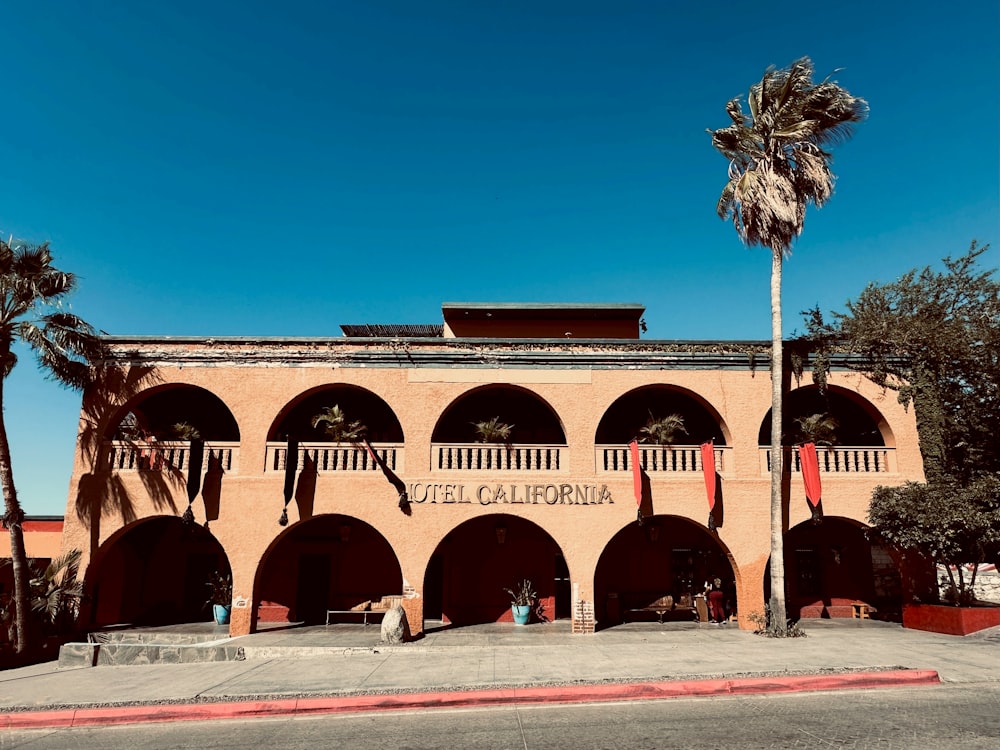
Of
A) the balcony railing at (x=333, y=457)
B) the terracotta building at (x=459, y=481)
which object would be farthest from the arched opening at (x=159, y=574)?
the balcony railing at (x=333, y=457)

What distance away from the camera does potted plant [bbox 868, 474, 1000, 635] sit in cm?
1449

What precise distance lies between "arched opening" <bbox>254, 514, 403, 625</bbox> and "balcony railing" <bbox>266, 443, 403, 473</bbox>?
102 inches

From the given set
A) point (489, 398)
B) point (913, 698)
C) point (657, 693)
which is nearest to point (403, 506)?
point (489, 398)

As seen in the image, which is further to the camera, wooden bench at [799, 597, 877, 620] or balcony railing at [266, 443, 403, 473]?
wooden bench at [799, 597, 877, 620]

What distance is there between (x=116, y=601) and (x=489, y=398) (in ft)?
41.2

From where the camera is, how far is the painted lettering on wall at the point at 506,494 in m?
16.4

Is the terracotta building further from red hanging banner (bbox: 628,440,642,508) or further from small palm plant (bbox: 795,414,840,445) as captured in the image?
small palm plant (bbox: 795,414,840,445)

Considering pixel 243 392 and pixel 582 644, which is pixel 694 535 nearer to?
pixel 582 644

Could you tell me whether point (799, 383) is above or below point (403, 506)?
above

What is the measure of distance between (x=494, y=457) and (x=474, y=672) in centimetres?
646

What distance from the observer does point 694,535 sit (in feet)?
61.5

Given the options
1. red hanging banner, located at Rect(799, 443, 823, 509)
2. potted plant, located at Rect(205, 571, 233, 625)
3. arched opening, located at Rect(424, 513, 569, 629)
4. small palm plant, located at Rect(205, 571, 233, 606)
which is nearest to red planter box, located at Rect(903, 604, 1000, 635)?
red hanging banner, located at Rect(799, 443, 823, 509)

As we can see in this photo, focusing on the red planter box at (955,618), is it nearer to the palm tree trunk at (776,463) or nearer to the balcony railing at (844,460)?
the balcony railing at (844,460)

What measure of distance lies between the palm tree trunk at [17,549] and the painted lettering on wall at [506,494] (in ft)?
30.1
